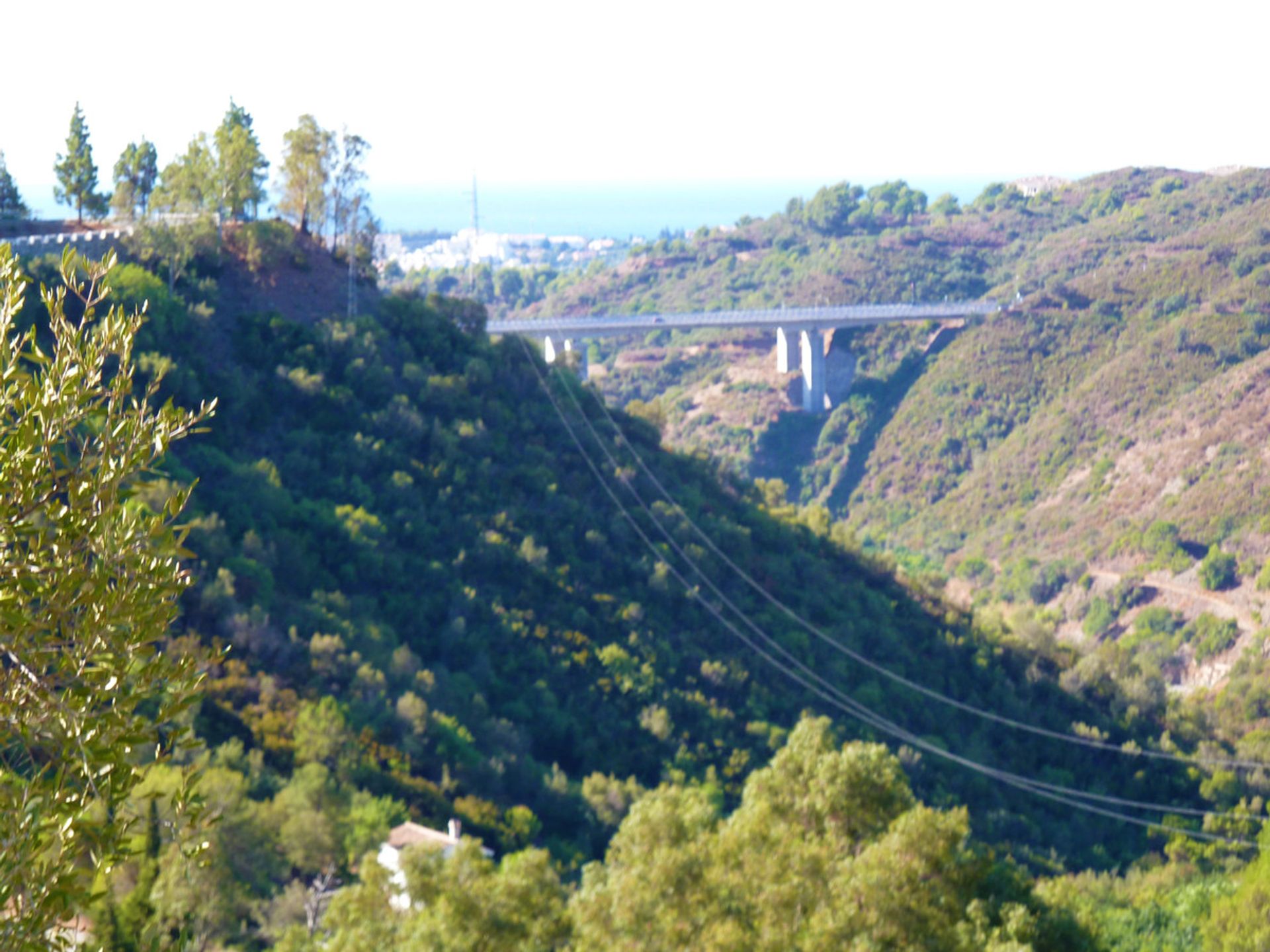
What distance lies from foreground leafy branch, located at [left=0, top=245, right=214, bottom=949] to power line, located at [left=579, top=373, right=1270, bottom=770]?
2728cm

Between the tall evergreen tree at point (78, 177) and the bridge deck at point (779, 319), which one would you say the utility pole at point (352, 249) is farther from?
the bridge deck at point (779, 319)

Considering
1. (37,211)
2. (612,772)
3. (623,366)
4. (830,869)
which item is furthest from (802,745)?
(623,366)

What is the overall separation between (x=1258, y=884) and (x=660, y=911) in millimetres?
10356

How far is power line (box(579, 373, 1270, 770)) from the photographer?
31.2m

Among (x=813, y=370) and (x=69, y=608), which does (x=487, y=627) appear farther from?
(x=813, y=370)

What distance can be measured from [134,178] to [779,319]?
164 feet

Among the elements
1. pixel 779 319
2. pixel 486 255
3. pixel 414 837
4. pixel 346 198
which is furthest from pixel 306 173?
pixel 486 255

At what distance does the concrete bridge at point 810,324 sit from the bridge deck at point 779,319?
4 centimetres

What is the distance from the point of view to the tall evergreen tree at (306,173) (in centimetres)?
3497

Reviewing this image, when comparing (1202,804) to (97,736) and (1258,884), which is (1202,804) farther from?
(97,736)

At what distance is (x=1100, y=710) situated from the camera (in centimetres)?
3372

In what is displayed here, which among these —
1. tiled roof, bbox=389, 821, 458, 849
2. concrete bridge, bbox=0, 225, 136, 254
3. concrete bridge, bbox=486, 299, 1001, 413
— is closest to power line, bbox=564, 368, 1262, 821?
tiled roof, bbox=389, 821, 458, 849

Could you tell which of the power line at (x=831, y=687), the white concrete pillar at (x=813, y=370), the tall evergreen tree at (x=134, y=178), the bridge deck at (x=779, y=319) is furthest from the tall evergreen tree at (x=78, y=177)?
the white concrete pillar at (x=813, y=370)

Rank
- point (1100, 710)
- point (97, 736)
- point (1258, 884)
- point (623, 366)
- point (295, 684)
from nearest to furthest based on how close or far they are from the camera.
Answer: point (97, 736)
point (1258, 884)
point (295, 684)
point (1100, 710)
point (623, 366)
